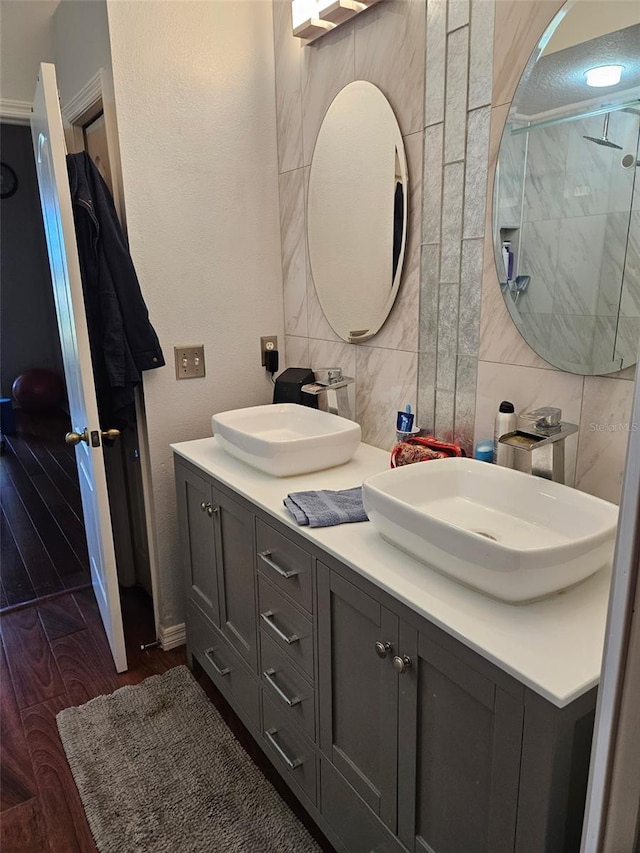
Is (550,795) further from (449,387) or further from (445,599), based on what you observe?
(449,387)

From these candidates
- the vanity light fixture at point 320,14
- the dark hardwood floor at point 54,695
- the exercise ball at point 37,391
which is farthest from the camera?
the exercise ball at point 37,391

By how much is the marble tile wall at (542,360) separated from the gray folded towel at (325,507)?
18.2 inches

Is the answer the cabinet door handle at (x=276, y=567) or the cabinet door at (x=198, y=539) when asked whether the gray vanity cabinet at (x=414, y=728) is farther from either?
the cabinet door at (x=198, y=539)

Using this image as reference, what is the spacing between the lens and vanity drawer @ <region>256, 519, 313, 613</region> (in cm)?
141

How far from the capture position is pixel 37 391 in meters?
6.06

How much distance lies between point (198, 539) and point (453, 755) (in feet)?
3.96

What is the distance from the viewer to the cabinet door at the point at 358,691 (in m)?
1.19

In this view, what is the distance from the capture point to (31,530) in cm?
346

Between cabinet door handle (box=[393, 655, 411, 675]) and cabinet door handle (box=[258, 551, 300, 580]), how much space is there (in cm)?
38

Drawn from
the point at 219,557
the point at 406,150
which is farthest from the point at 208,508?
the point at 406,150

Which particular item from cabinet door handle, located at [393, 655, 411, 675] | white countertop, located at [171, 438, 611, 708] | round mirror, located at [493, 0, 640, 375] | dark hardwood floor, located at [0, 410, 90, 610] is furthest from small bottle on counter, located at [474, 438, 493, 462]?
dark hardwood floor, located at [0, 410, 90, 610]

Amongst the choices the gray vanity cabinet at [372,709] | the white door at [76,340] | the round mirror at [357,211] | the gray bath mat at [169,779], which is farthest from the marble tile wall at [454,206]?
the gray bath mat at [169,779]

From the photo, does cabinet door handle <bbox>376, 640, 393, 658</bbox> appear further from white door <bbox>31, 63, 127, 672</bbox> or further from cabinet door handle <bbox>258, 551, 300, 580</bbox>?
white door <bbox>31, 63, 127, 672</bbox>

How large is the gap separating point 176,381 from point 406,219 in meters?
1.03
